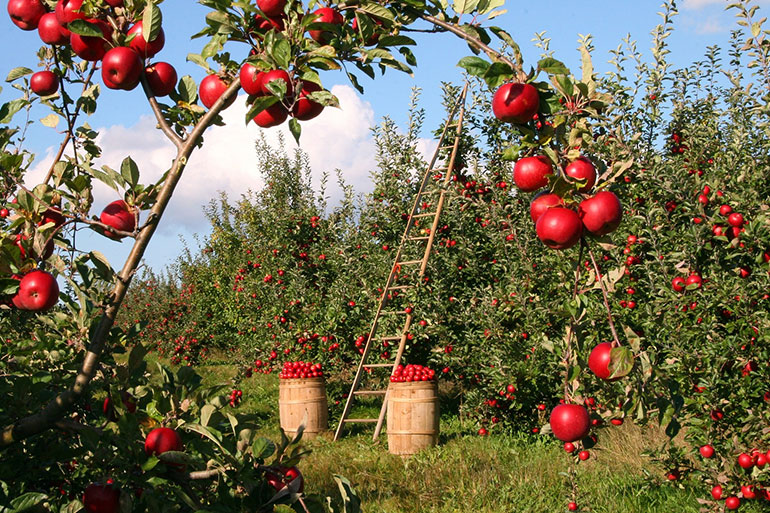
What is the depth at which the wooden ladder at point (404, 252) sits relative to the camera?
671 centimetres

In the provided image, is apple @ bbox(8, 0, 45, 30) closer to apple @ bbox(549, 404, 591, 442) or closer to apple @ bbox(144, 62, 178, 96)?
apple @ bbox(144, 62, 178, 96)

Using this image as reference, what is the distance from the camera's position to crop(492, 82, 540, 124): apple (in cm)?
113

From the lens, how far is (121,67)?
1156mm

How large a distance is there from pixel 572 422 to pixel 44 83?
1401mm

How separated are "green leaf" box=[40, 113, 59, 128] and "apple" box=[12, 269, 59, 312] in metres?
0.38

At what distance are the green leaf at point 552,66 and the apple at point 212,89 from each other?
1.90 feet

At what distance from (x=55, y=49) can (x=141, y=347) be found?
2.24ft

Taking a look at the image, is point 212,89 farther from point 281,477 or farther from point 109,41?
point 281,477

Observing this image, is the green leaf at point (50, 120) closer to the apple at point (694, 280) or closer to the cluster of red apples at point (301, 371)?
the apple at point (694, 280)

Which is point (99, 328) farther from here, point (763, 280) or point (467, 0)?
point (763, 280)

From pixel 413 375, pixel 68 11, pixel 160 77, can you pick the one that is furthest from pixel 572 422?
pixel 413 375

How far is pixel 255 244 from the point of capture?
9.45 m

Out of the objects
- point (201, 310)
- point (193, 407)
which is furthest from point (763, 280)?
point (201, 310)

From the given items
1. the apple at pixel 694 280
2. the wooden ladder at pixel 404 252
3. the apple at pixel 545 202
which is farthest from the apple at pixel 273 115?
the wooden ladder at pixel 404 252
